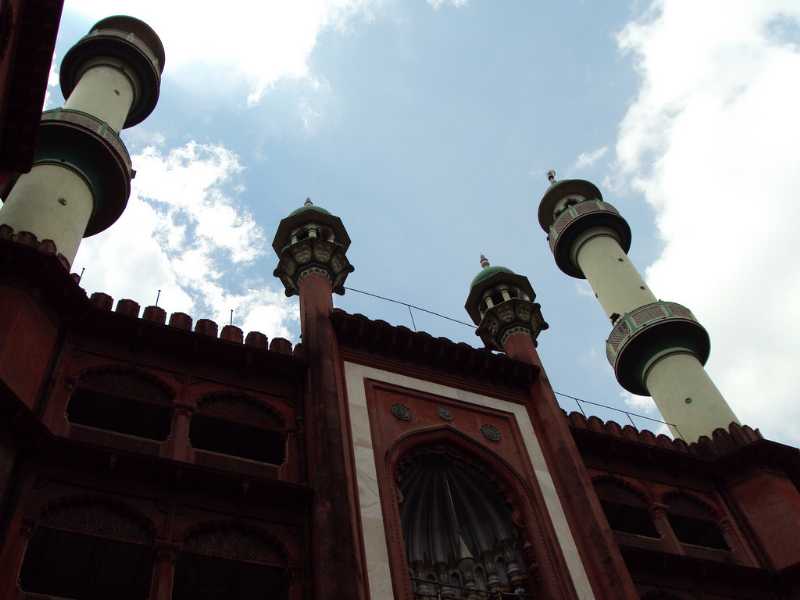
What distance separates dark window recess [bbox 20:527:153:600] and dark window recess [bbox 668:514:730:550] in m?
11.6

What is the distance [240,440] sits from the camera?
48.8 ft

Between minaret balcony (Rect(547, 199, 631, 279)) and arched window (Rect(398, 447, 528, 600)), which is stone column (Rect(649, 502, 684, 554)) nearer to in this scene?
arched window (Rect(398, 447, 528, 600))

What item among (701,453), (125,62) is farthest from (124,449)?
(125,62)

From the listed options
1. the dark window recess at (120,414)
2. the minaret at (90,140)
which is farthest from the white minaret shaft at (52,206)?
the dark window recess at (120,414)

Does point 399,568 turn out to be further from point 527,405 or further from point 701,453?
point 701,453

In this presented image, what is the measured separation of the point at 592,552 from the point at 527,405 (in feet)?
12.6

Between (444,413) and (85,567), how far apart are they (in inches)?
287

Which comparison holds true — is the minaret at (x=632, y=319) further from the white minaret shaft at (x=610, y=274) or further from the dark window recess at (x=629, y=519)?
the dark window recess at (x=629, y=519)

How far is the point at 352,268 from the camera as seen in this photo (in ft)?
64.3

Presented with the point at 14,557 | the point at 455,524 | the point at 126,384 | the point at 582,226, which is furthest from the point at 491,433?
the point at 582,226

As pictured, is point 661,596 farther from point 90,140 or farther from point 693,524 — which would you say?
point 90,140

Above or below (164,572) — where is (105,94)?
above

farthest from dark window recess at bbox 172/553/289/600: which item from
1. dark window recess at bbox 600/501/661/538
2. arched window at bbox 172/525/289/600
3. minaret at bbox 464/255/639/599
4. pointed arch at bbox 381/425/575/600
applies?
dark window recess at bbox 600/501/661/538

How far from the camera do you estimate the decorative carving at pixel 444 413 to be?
54.2 ft
